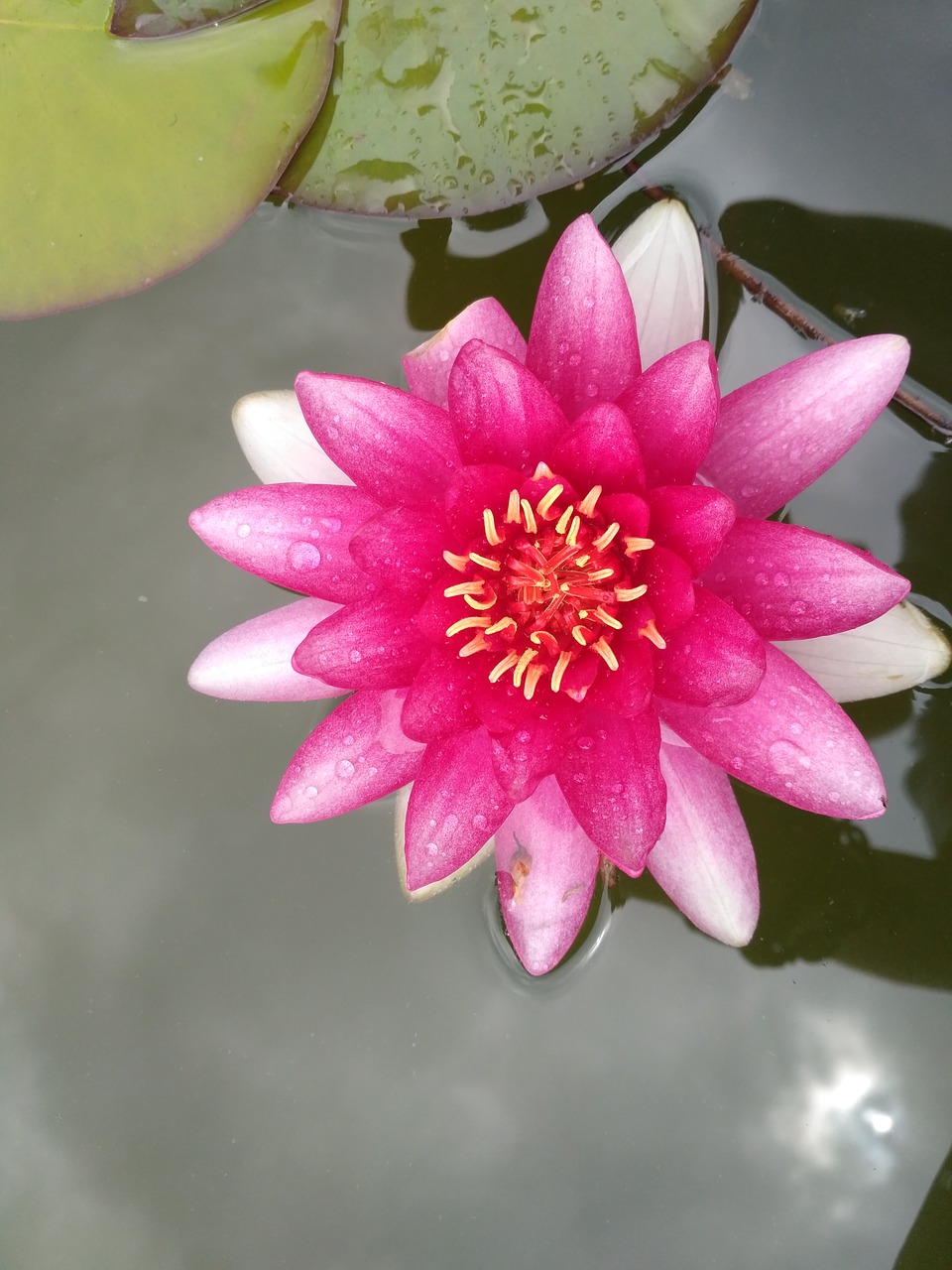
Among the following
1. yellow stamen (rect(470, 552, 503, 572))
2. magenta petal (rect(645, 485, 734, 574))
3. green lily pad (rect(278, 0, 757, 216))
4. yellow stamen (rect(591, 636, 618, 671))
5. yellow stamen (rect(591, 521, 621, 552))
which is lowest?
yellow stamen (rect(591, 636, 618, 671))

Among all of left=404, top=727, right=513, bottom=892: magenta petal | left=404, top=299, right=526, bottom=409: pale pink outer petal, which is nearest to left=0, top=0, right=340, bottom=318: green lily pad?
left=404, top=299, right=526, bottom=409: pale pink outer petal

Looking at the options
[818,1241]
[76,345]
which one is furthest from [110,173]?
[818,1241]

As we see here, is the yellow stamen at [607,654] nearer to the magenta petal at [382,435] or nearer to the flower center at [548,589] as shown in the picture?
the flower center at [548,589]

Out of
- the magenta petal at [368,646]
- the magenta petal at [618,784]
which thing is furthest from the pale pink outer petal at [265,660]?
the magenta petal at [618,784]

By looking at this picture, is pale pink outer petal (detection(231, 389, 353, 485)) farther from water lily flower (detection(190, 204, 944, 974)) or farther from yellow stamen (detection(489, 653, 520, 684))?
yellow stamen (detection(489, 653, 520, 684))

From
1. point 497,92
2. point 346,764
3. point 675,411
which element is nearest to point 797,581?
point 675,411

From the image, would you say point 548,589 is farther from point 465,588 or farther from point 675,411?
point 675,411
